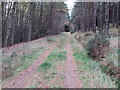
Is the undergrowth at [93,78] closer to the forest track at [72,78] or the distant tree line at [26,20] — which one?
the forest track at [72,78]

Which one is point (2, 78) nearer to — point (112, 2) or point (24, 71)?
point (24, 71)

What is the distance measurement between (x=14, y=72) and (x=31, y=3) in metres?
19.2

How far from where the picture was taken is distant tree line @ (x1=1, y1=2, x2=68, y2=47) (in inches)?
819

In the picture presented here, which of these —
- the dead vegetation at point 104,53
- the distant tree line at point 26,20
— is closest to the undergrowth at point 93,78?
the dead vegetation at point 104,53

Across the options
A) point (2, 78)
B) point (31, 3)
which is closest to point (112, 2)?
point (31, 3)

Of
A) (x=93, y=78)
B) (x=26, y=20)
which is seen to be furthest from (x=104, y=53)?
(x=26, y=20)

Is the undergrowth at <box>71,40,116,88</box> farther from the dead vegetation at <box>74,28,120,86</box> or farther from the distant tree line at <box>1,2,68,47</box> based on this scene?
the distant tree line at <box>1,2,68,47</box>

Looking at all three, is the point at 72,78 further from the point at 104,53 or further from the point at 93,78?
the point at 104,53

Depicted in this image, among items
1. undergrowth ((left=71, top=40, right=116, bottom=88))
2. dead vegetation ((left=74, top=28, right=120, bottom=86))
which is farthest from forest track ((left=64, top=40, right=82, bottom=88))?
dead vegetation ((left=74, top=28, right=120, bottom=86))

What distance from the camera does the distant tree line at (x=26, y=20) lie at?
2080 centimetres

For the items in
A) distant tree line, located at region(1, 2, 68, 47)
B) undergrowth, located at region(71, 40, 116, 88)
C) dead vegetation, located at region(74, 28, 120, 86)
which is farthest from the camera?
distant tree line, located at region(1, 2, 68, 47)

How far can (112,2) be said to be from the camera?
2975 cm

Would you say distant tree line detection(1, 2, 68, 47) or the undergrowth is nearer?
the undergrowth

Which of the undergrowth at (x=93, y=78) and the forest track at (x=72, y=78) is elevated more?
the undergrowth at (x=93, y=78)
